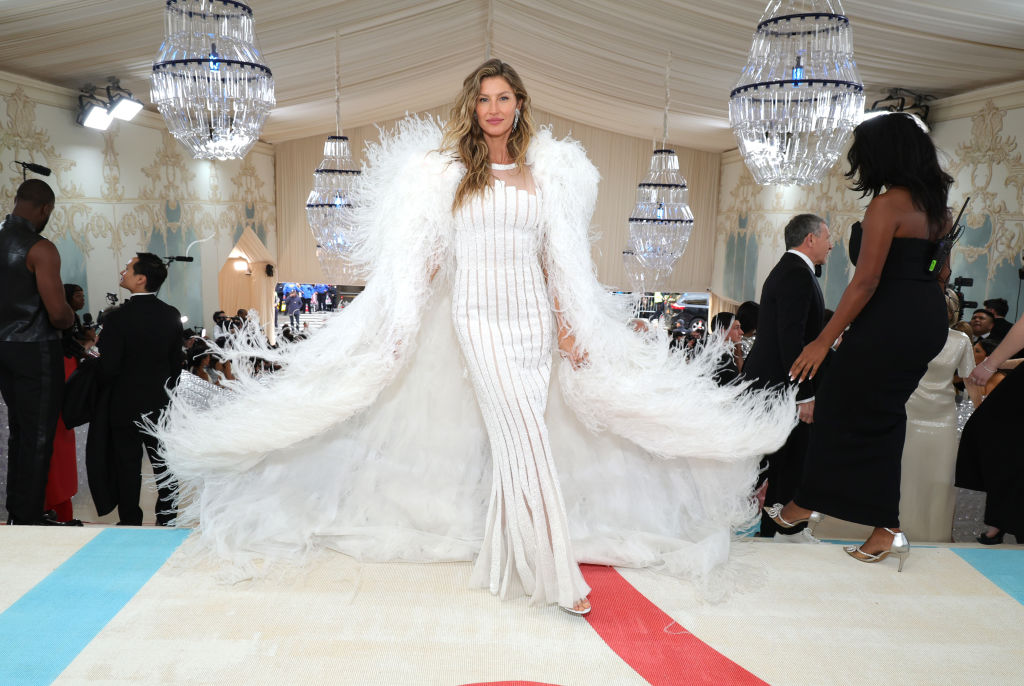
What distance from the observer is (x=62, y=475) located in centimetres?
402

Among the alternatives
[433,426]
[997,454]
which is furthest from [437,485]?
[997,454]

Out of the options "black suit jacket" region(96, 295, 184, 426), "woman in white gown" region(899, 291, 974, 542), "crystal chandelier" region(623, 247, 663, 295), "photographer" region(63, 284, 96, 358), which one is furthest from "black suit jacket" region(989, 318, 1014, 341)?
"photographer" region(63, 284, 96, 358)

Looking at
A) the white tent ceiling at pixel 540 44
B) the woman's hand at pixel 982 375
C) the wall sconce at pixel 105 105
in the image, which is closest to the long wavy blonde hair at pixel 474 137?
the woman's hand at pixel 982 375

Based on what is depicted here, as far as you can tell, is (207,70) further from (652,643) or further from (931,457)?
(931,457)

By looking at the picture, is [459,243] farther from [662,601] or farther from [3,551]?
[3,551]

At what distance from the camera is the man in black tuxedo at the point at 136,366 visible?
12.0 ft

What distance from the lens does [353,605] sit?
2.37 meters

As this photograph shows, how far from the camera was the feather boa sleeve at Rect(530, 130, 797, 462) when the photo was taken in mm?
2498

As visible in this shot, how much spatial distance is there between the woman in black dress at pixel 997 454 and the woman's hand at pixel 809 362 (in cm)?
66

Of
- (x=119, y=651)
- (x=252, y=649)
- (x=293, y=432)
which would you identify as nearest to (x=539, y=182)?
(x=293, y=432)

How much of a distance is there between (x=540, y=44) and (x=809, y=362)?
755 cm

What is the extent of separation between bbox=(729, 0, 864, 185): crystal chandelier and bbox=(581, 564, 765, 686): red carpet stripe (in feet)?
7.15

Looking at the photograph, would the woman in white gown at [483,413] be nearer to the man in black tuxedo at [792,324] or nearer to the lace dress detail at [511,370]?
the lace dress detail at [511,370]

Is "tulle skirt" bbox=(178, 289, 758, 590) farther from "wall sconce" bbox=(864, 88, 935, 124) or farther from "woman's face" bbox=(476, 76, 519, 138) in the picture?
"wall sconce" bbox=(864, 88, 935, 124)
